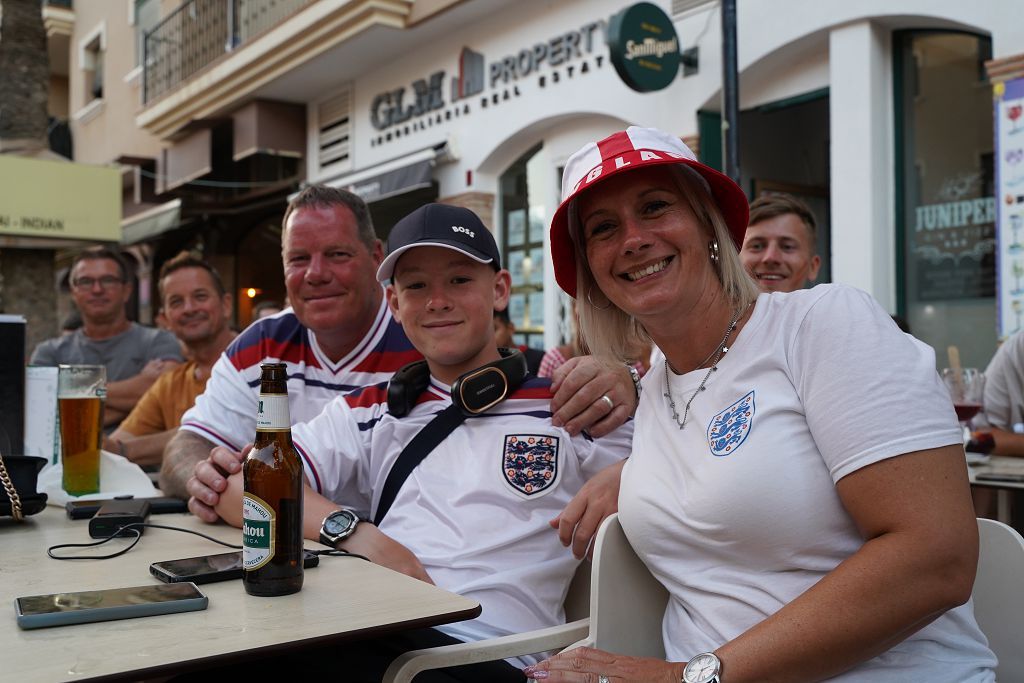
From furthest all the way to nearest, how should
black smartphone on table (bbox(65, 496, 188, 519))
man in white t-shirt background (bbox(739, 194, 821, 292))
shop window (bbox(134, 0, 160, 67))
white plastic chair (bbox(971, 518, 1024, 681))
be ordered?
1. shop window (bbox(134, 0, 160, 67))
2. man in white t-shirt background (bbox(739, 194, 821, 292))
3. black smartphone on table (bbox(65, 496, 188, 519))
4. white plastic chair (bbox(971, 518, 1024, 681))

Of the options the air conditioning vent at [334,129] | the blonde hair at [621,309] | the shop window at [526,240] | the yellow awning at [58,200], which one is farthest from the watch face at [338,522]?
the air conditioning vent at [334,129]

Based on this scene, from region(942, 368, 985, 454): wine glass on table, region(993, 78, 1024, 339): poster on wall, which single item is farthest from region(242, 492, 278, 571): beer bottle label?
region(993, 78, 1024, 339): poster on wall

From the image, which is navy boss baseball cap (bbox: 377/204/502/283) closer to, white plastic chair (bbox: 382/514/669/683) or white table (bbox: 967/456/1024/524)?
white plastic chair (bbox: 382/514/669/683)

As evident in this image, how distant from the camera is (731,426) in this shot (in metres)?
1.73

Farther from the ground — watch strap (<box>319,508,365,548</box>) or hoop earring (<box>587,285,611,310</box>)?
hoop earring (<box>587,285,611,310</box>)

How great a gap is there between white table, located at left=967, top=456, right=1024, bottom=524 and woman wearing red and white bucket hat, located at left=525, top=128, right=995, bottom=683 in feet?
4.25

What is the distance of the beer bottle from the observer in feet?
5.54

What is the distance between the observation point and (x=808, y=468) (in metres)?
1.64

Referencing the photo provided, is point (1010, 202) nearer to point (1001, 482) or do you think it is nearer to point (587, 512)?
point (1001, 482)

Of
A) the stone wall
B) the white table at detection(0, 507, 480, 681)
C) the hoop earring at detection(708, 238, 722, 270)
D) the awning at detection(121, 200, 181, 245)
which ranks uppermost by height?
the awning at detection(121, 200, 181, 245)

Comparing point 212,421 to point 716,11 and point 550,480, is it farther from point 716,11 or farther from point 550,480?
point 716,11

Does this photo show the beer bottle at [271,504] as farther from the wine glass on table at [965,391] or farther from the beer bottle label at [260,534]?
the wine glass on table at [965,391]

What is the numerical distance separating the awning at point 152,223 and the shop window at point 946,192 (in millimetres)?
12377

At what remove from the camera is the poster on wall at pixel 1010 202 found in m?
5.73
